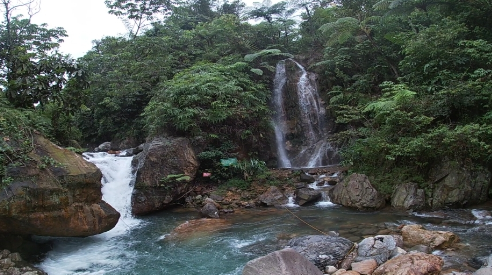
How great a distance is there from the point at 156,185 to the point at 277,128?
25.4 feet

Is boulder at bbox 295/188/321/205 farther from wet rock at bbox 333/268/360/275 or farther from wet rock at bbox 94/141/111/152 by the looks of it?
wet rock at bbox 94/141/111/152

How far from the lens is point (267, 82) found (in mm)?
18141

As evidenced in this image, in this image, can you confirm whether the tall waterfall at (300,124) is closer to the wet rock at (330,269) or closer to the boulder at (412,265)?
the wet rock at (330,269)

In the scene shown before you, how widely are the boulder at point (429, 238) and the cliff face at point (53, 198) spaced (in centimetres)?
700

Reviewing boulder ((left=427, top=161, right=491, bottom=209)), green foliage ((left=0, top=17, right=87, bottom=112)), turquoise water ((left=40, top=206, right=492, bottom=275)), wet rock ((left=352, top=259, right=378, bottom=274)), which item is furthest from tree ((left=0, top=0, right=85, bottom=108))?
boulder ((left=427, top=161, right=491, bottom=209))

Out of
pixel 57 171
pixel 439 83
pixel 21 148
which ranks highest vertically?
pixel 439 83

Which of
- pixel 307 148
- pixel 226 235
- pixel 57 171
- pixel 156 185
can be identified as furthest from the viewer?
pixel 307 148

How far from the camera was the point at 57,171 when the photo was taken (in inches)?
297

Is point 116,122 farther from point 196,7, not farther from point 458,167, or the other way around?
point 458,167

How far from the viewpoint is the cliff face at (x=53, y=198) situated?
6.62m

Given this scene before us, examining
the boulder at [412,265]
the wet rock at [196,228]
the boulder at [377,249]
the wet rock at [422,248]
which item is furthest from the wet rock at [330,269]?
the wet rock at [196,228]

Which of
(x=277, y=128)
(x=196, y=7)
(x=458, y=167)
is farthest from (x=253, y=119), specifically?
(x=196, y=7)

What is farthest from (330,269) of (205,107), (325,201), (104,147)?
(104,147)

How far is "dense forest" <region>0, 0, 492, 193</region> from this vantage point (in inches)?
381
